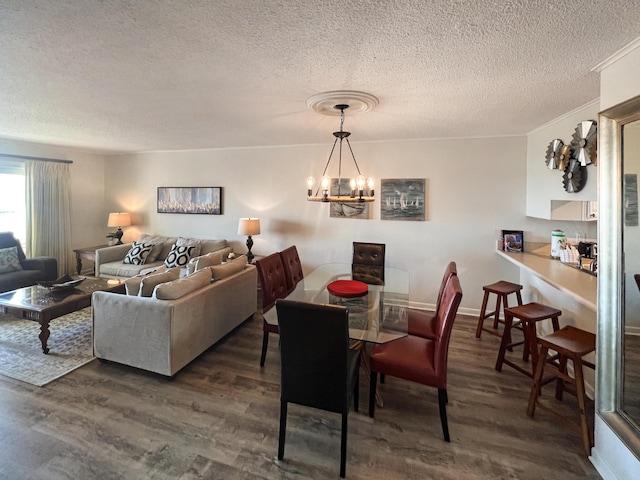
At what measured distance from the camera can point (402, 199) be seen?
4.12m

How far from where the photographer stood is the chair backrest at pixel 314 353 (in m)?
1.56

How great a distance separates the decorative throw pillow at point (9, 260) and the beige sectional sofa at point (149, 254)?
90 centimetres

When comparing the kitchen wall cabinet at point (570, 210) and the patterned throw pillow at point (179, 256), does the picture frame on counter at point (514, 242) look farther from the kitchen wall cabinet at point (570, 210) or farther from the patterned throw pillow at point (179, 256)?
the patterned throw pillow at point (179, 256)

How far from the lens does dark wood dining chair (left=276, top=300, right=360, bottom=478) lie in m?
1.56

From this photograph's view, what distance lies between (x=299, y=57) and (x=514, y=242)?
133 inches

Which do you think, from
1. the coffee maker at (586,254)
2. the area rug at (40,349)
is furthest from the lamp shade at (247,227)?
the coffee maker at (586,254)

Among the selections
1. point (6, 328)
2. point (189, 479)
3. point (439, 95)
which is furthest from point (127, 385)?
point (439, 95)

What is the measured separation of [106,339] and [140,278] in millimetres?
586

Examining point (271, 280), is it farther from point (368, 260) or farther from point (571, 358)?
point (571, 358)

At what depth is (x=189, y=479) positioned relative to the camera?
64.0 inches

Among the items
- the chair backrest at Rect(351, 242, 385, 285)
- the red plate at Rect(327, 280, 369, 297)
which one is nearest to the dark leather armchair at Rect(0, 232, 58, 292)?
the red plate at Rect(327, 280, 369, 297)

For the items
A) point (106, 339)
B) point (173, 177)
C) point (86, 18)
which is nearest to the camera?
point (86, 18)

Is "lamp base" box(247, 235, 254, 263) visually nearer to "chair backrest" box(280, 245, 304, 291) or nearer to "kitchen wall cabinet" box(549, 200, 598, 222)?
"chair backrest" box(280, 245, 304, 291)

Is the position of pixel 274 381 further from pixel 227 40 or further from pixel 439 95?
pixel 439 95
